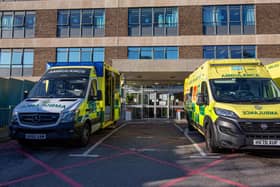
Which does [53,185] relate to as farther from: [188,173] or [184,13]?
[184,13]

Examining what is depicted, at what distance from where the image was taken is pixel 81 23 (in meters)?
20.5

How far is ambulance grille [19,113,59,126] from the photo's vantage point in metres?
6.47

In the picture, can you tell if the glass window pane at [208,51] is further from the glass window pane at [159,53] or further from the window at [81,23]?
the window at [81,23]

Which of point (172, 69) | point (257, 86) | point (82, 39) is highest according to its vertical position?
point (82, 39)

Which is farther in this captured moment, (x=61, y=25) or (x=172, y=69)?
(x=61, y=25)

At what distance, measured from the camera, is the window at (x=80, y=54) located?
19953mm

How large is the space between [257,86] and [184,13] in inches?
577

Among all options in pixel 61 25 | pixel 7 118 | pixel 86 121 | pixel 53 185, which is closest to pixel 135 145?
pixel 86 121

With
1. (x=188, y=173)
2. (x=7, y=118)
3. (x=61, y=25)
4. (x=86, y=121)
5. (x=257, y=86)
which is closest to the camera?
(x=188, y=173)

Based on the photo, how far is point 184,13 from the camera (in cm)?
1959

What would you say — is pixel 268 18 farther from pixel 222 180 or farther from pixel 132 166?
pixel 132 166

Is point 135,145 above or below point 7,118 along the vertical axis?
below

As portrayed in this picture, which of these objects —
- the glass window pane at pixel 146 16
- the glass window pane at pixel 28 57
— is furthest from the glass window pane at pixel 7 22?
the glass window pane at pixel 146 16

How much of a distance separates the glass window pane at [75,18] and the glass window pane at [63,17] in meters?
0.48
